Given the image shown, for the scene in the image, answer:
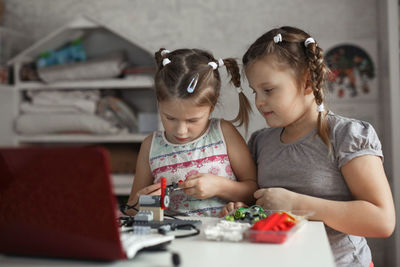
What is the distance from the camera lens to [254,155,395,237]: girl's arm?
1029 millimetres

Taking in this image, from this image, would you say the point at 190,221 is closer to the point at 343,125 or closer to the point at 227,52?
the point at 343,125

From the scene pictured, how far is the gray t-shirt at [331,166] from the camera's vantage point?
1.09 metres

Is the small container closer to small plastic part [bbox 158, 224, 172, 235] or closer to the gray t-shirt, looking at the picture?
small plastic part [bbox 158, 224, 172, 235]

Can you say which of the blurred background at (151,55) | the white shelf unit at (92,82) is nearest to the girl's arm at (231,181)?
the blurred background at (151,55)

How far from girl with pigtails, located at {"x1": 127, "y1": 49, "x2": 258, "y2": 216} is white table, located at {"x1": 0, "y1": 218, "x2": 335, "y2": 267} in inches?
14.6

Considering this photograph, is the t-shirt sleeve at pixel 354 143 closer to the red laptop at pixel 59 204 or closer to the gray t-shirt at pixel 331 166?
the gray t-shirt at pixel 331 166

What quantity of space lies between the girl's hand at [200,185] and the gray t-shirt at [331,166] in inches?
6.6

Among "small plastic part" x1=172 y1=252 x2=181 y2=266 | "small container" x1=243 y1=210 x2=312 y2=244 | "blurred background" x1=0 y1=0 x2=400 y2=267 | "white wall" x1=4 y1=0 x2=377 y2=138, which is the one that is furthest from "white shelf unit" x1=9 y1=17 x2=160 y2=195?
"small plastic part" x1=172 y1=252 x2=181 y2=266

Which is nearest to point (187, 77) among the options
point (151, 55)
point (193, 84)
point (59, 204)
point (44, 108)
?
point (193, 84)

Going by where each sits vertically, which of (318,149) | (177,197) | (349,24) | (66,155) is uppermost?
(349,24)

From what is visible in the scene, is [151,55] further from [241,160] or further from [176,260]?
[176,260]

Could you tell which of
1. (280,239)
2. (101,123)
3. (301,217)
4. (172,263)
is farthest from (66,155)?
(101,123)

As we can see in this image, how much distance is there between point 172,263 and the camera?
696mm

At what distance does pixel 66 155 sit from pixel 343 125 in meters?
0.75
